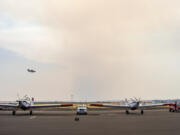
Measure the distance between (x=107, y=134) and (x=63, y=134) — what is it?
2724 millimetres

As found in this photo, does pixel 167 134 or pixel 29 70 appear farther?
pixel 29 70

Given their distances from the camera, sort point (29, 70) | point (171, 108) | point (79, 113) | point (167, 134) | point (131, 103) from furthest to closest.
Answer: point (29, 70) → point (171, 108) → point (131, 103) → point (79, 113) → point (167, 134)

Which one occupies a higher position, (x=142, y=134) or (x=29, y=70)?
(x=29, y=70)

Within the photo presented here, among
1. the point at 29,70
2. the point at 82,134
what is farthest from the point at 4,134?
the point at 29,70

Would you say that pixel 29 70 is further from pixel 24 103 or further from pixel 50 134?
pixel 50 134

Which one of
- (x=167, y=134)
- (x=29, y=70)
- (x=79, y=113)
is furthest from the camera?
(x=29, y=70)

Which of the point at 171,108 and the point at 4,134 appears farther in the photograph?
the point at 171,108

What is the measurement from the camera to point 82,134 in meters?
14.0

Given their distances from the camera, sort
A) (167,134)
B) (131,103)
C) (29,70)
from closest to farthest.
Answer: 1. (167,134)
2. (131,103)
3. (29,70)

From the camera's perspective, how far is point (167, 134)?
546 inches

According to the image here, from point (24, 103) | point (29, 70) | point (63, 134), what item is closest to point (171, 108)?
point (24, 103)

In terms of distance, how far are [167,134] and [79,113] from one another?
23852 millimetres

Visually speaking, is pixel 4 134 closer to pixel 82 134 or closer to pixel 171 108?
pixel 82 134

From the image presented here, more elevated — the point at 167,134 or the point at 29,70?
the point at 29,70
